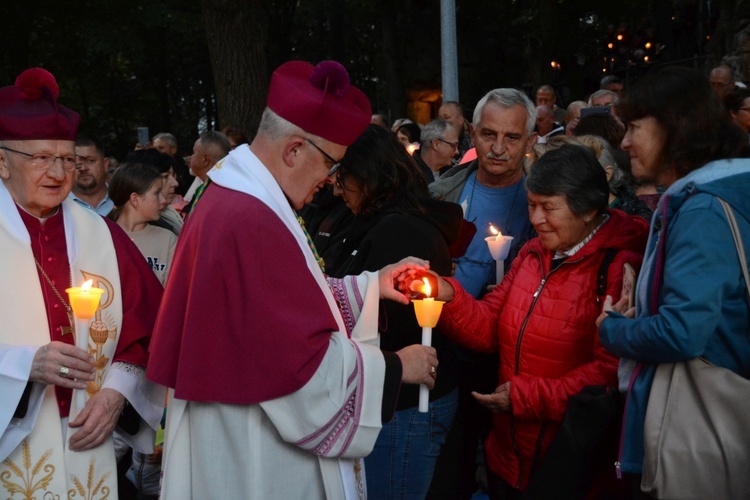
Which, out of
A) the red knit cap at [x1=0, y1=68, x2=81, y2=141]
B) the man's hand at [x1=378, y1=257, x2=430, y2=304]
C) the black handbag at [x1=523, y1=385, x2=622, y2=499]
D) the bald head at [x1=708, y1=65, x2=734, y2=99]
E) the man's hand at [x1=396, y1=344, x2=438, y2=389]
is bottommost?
the black handbag at [x1=523, y1=385, x2=622, y2=499]

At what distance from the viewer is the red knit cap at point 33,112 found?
10.2 ft

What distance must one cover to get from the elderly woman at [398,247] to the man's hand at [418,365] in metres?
0.70

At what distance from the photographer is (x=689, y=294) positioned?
8.87ft

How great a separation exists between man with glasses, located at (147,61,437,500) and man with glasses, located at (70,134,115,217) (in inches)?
151

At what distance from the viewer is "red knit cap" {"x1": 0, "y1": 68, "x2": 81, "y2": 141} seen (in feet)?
10.2

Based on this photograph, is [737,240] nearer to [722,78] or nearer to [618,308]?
[618,308]

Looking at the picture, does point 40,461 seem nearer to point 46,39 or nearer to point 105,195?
point 105,195

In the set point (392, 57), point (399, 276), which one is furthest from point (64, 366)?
point (392, 57)

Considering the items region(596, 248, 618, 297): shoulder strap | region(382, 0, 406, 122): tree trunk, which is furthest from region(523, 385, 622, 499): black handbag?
region(382, 0, 406, 122): tree trunk

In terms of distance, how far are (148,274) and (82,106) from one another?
2910 cm

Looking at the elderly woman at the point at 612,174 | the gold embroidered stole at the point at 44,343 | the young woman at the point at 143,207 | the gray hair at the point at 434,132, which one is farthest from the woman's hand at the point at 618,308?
the gray hair at the point at 434,132

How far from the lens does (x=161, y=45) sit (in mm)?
27531

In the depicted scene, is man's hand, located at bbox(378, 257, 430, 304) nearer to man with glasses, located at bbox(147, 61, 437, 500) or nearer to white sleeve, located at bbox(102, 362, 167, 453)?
man with glasses, located at bbox(147, 61, 437, 500)

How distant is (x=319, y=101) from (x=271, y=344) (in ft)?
2.85
